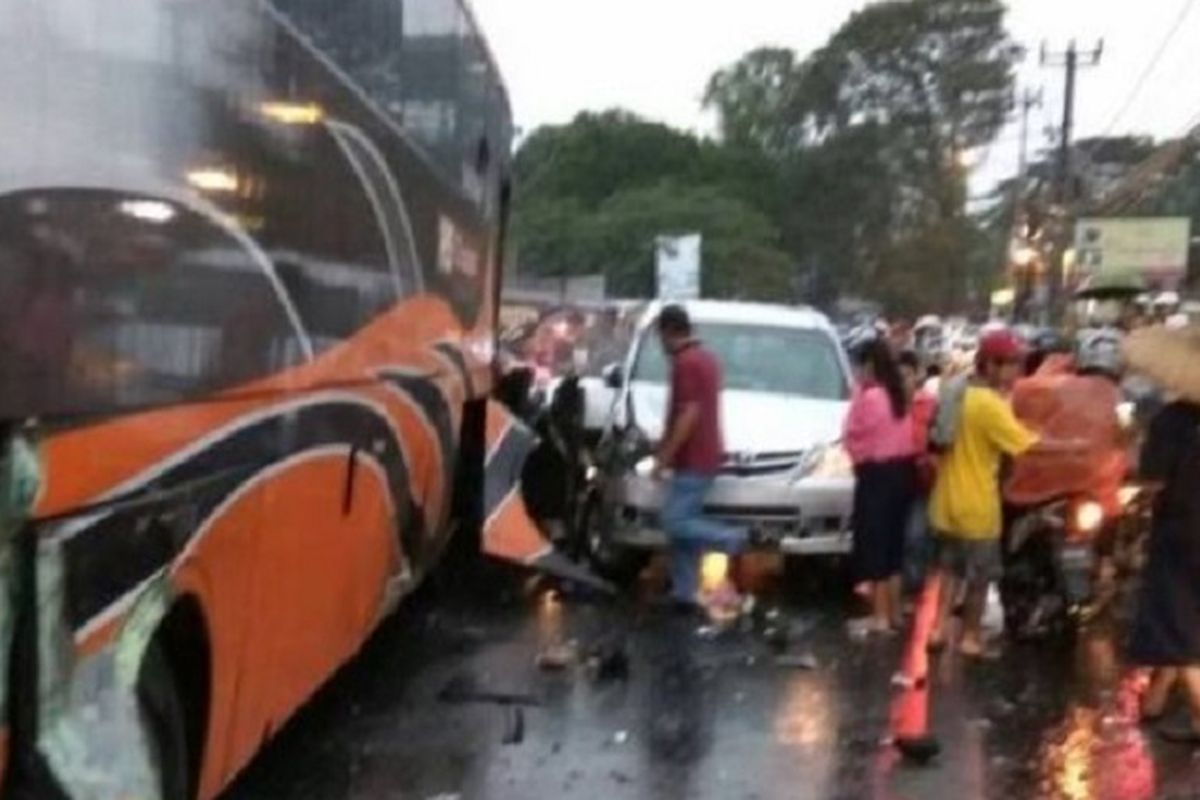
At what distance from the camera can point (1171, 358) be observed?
10.1 metres

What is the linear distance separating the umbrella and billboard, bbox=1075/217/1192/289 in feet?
176

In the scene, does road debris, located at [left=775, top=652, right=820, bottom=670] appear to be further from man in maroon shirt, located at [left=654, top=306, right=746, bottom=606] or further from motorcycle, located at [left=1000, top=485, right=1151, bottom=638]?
man in maroon shirt, located at [left=654, top=306, right=746, bottom=606]

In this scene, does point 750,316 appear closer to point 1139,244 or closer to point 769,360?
point 769,360

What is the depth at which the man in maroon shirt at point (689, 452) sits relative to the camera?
1372 centimetres

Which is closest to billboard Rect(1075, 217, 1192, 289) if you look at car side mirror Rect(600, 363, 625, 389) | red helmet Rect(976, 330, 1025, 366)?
car side mirror Rect(600, 363, 625, 389)

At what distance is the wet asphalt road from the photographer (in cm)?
931

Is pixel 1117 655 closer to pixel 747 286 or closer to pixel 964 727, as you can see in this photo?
pixel 964 727

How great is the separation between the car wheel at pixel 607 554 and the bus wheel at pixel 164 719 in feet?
30.4

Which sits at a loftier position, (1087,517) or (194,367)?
(194,367)

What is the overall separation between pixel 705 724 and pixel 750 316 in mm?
7346

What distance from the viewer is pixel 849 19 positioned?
9750cm

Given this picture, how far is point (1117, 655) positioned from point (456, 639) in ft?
12.1

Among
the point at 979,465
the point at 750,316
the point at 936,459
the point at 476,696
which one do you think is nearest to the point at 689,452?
the point at 936,459

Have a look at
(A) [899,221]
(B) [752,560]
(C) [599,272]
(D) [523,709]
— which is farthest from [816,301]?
(D) [523,709]
